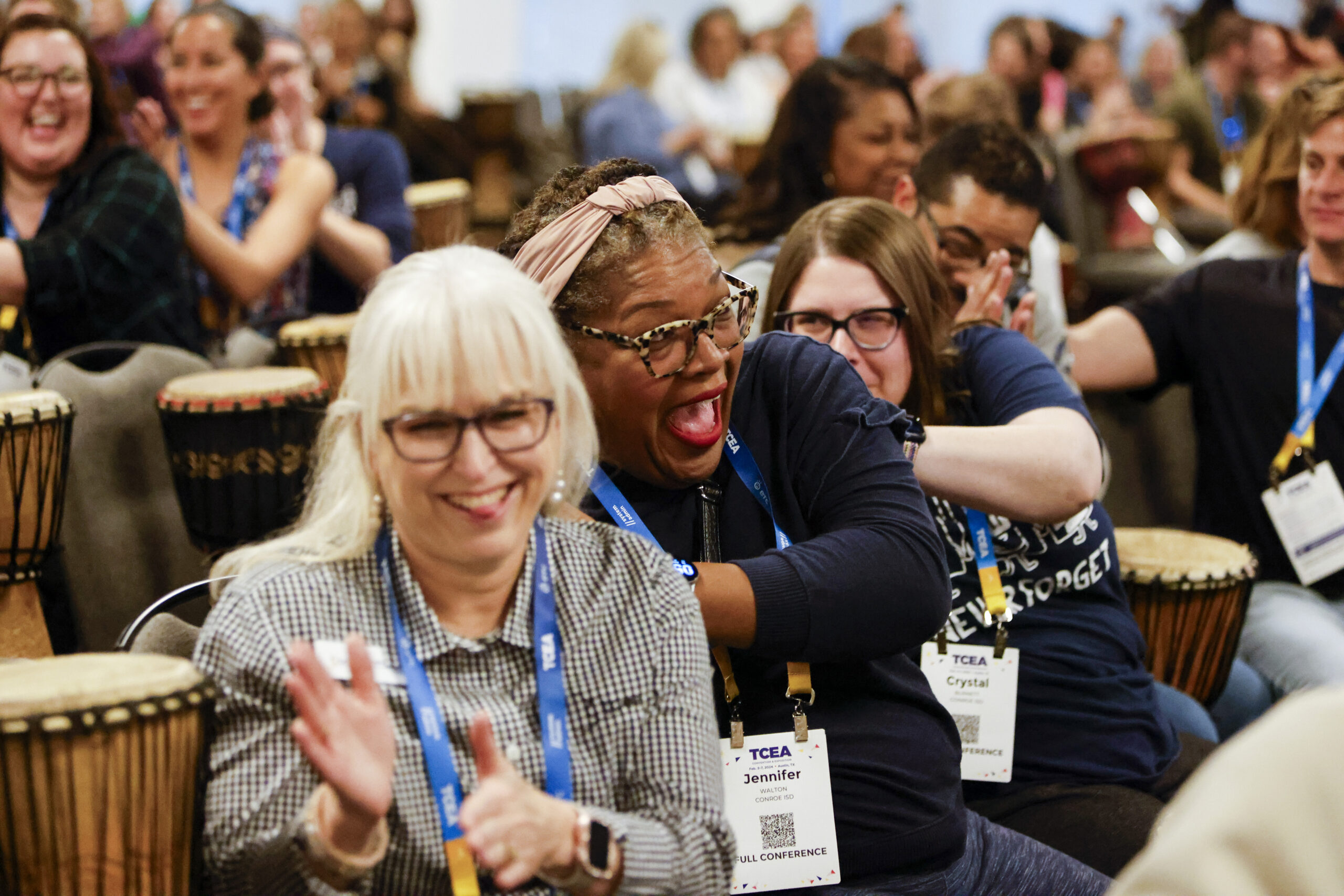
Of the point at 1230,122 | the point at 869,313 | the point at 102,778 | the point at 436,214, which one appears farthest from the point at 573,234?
the point at 1230,122

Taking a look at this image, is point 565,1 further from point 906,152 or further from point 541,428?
point 541,428

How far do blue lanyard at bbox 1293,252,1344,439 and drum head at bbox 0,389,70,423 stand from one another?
2.69 m

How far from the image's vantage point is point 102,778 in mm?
1391

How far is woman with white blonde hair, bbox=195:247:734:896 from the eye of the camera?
1.27 meters

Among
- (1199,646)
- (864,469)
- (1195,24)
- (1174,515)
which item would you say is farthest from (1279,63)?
(864,469)

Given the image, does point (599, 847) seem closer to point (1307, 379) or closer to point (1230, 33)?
point (1307, 379)

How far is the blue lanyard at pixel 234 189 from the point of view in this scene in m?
4.21

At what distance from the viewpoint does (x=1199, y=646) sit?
295cm

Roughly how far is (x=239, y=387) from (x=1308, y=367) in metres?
2.51

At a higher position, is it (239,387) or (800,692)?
(239,387)

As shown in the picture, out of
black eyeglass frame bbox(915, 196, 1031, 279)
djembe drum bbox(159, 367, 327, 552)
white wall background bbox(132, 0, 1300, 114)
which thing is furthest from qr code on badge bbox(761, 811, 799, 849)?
white wall background bbox(132, 0, 1300, 114)

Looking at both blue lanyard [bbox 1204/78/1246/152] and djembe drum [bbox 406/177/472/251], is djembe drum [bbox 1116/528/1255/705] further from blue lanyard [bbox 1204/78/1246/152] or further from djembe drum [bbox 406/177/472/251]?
blue lanyard [bbox 1204/78/1246/152]

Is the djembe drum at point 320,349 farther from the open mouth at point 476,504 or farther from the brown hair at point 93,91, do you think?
the open mouth at point 476,504

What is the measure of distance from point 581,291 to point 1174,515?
2.50 m
